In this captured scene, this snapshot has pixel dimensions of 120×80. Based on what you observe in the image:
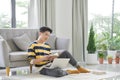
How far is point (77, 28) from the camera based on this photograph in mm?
6625

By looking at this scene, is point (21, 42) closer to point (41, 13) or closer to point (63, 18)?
point (41, 13)

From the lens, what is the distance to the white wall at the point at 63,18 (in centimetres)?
632

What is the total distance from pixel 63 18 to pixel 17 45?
1.90m

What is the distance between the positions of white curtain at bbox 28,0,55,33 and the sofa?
495mm

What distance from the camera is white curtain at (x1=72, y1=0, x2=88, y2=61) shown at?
6.55 meters

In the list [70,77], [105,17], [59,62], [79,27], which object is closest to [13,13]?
[79,27]

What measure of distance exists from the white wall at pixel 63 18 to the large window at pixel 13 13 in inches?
31.6

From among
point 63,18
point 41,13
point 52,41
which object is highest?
point 41,13

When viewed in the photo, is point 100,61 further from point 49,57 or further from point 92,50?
point 49,57

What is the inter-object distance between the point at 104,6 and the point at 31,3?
2234 mm

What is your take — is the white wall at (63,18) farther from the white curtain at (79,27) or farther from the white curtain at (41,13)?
the white curtain at (41,13)

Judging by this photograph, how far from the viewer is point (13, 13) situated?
5852 millimetres

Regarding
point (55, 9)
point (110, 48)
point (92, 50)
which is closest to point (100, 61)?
point (92, 50)

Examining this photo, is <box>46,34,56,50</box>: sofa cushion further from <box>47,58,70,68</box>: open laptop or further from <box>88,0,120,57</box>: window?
<box>88,0,120,57</box>: window
